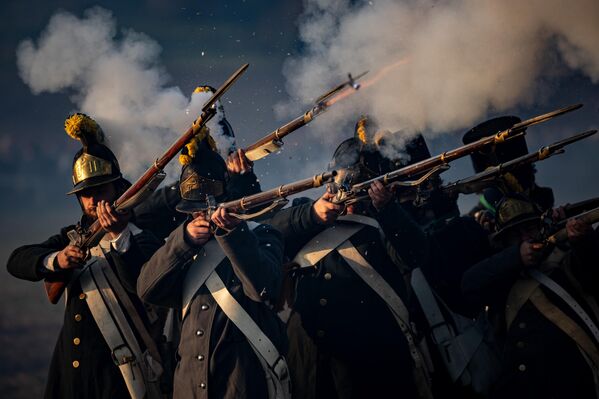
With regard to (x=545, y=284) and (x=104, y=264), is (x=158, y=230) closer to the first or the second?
(x=104, y=264)

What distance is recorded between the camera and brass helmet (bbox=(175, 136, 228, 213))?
3883 mm

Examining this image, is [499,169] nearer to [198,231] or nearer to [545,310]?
[545,310]

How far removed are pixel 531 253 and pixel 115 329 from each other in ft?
9.93

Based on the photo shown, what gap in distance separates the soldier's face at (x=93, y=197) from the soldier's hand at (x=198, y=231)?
1057 mm

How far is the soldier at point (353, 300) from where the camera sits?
4.02m

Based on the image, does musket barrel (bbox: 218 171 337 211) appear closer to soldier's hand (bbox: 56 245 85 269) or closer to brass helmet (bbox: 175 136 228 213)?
brass helmet (bbox: 175 136 228 213)

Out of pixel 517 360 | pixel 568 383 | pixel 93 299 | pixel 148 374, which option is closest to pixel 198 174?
pixel 93 299

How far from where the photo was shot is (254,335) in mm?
3510

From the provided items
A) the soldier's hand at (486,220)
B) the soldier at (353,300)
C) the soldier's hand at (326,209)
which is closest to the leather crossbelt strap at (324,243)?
the soldier at (353,300)

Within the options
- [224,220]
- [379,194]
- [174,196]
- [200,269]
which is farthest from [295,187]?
[174,196]

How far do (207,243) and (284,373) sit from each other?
984mm

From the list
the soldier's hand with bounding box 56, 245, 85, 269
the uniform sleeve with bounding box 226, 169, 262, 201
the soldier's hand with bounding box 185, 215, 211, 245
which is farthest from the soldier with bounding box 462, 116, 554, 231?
the soldier's hand with bounding box 56, 245, 85, 269

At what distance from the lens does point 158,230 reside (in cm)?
484

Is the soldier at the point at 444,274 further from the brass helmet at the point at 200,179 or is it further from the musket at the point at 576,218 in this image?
the brass helmet at the point at 200,179
